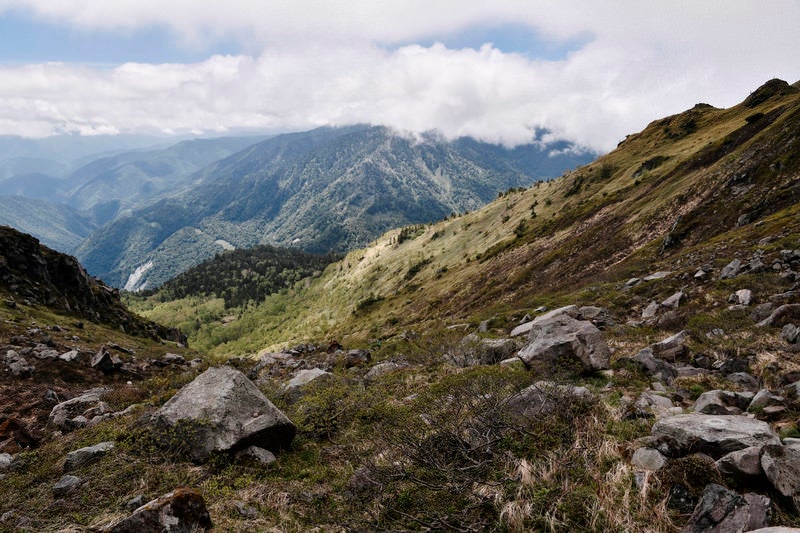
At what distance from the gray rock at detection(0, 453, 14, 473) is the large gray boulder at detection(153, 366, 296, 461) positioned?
3.74m

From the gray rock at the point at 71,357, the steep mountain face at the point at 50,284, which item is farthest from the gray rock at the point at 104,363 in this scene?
the steep mountain face at the point at 50,284

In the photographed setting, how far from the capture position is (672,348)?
46.9ft

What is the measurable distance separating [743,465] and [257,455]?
10513 millimetres

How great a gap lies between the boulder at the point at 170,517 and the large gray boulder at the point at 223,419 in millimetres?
2973

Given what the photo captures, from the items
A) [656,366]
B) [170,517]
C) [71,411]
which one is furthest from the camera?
[71,411]

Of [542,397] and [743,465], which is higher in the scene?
[743,465]

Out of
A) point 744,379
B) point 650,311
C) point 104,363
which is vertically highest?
point 104,363

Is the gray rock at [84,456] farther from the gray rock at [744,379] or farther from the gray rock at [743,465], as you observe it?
the gray rock at [744,379]

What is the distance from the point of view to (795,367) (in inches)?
405

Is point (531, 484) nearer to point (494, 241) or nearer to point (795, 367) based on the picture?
point (795, 367)

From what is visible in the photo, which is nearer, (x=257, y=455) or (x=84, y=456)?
(x=84, y=456)

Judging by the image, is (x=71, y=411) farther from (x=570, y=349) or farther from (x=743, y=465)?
(x=743, y=465)

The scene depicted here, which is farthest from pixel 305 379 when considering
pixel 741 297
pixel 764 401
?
pixel 741 297

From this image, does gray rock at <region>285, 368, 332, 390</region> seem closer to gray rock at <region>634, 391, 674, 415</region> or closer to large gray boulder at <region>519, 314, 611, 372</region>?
large gray boulder at <region>519, 314, 611, 372</region>
